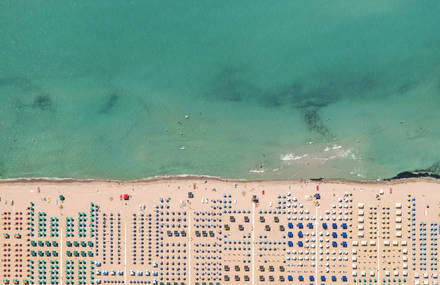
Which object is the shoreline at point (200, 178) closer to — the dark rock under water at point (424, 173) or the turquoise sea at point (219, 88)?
the dark rock under water at point (424, 173)

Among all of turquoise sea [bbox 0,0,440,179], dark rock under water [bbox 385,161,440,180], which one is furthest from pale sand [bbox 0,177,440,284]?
turquoise sea [bbox 0,0,440,179]

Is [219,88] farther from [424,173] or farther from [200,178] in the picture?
[424,173]

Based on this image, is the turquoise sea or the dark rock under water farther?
the turquoise sea

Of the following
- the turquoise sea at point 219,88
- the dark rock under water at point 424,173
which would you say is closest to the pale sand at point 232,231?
the dark rock under water at point 424,173

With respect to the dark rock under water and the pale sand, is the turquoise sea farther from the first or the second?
the pale sand

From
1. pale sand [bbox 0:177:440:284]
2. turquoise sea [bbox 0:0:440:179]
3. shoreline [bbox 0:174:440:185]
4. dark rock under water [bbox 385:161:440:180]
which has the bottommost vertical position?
pale sand [bbox 0:177:440:284]

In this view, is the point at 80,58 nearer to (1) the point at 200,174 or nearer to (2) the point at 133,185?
(2) the point at 133,185

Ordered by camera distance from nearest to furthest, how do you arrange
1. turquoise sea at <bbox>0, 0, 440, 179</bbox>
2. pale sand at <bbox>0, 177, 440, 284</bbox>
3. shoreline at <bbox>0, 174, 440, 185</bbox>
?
pale sand at <bbox>0, 177, 440, 284</bbox> < shoreline at <bbox>0, 174, 440, 185</bbox> < turquoise sea at <bbox>0, 0, 440, 179</bbox>
